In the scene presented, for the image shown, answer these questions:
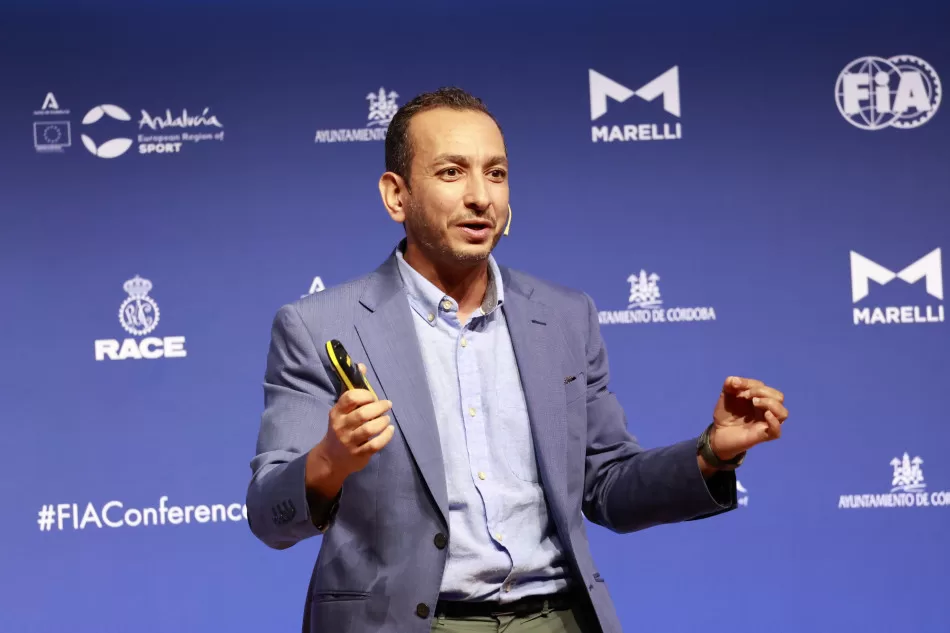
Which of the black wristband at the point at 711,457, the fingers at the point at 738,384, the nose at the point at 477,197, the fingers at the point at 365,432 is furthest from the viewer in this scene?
the nose at the point at 477,197

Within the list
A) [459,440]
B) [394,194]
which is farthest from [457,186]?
[459,440]

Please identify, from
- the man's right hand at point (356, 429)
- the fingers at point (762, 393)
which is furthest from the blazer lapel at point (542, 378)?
the man's right hand at point (356, 429)

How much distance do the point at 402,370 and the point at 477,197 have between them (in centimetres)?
38

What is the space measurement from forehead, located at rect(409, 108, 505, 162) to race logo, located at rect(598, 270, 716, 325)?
7.15 feet

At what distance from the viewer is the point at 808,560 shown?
441 centimetres

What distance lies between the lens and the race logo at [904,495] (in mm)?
4391

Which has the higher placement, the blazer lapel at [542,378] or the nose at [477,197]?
the nose at [477,197]

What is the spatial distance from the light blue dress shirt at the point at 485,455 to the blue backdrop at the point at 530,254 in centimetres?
212

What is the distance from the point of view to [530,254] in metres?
4.38

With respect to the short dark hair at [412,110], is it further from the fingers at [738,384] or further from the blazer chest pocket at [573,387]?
the fingers at [738,384]

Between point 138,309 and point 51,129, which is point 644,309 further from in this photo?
point 51,129

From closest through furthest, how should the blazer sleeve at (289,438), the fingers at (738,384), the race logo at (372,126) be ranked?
the blazer sleeve at (289,438), the fingers at (738,384), the race logo at (372,126)

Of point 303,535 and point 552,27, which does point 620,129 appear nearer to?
point 552,27

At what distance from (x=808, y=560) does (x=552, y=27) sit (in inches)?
96.7
